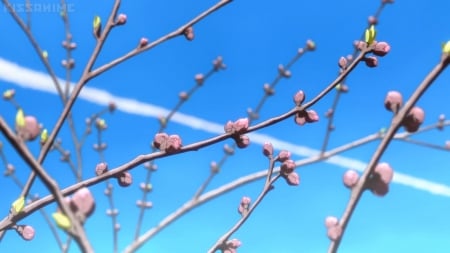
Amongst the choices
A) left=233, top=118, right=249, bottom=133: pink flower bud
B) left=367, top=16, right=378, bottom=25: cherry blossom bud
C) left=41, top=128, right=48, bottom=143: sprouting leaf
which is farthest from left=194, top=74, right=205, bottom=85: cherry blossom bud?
left=233, top=118, right=249, bottom=133: pink flower bud

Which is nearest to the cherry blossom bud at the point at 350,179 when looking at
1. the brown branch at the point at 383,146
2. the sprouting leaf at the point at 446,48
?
the brown branch at the point at 383,146

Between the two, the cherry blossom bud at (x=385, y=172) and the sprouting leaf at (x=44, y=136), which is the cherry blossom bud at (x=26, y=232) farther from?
the cherry blossom bud at (x=385, y=172)

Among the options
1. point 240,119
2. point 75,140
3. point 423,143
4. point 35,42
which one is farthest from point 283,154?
point 75,140

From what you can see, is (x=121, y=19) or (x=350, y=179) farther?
(x=121, y=19)

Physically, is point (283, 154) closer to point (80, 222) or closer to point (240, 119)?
point (240, 119)

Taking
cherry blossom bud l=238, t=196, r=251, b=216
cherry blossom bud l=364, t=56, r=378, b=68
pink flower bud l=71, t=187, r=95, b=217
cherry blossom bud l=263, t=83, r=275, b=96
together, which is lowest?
pink flower bud l=71, t=187, r=95, b=217

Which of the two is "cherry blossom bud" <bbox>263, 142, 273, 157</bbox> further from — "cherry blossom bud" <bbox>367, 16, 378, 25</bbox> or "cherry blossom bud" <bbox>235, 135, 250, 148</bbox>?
"cherry blossom bud" <bbox>367, 16, 378, 25</bbox>

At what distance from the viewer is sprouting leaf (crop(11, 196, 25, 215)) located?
1.02 meters

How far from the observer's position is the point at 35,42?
2.42 m

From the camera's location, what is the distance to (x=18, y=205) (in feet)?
3.37

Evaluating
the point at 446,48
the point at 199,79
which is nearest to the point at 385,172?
the point at 446,48

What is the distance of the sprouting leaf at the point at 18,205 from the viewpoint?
1.02 m

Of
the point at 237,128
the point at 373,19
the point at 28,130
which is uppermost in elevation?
the point at 373,19

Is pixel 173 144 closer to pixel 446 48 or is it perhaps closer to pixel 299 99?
pixel 299 99
